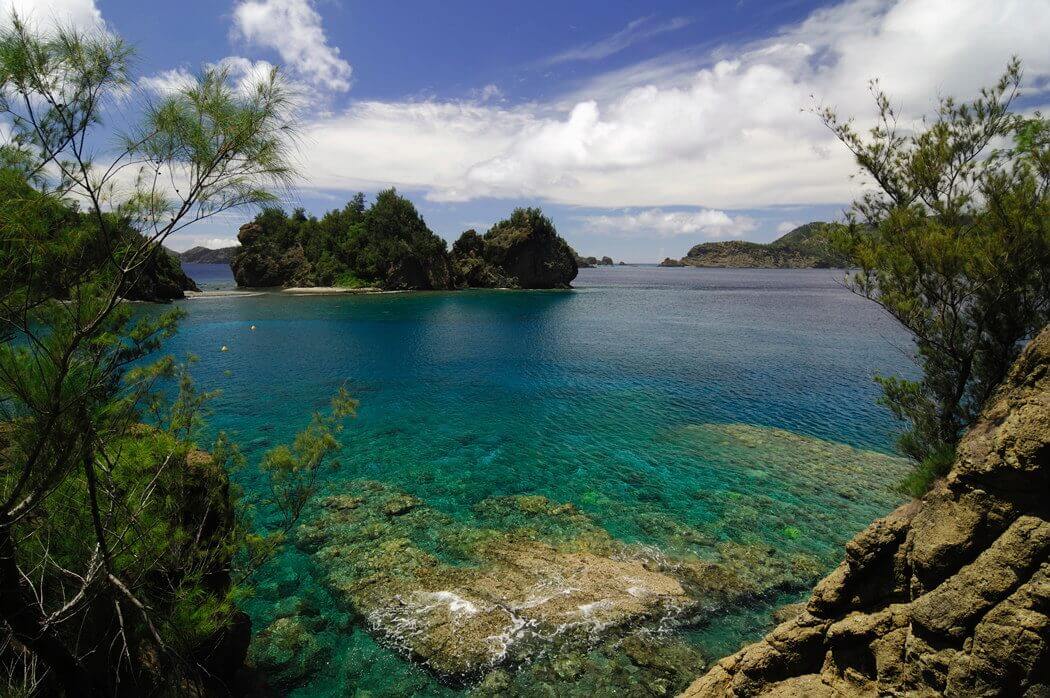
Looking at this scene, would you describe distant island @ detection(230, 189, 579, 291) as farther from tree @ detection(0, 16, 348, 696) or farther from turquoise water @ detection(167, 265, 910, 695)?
tree @ detection(0, 16, 348, 696)

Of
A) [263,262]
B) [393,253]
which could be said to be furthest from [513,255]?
[263,262]

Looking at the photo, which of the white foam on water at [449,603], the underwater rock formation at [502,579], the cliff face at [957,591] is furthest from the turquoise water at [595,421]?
the cliff face at [957,591]

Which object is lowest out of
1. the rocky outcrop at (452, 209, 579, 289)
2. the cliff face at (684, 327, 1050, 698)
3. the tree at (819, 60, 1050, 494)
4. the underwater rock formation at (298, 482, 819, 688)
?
the underwater rock formation at (298, 482, 819, 688)

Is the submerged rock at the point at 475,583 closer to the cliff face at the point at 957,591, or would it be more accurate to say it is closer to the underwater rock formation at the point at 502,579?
the underwater rock formation at the point at 502,579

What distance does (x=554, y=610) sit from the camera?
13.1 meters

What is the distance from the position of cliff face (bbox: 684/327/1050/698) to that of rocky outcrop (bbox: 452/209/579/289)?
→ 379 feet

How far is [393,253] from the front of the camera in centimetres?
11006

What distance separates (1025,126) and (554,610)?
15807mm

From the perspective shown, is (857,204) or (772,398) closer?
(857,204)

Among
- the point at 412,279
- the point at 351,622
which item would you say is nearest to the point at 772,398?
the point at 351,622

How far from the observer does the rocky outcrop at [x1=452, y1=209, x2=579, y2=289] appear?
120 metres

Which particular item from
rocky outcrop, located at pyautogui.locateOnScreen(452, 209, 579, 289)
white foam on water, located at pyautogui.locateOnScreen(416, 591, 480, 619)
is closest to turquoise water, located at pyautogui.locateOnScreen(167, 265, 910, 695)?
white foam on water, located at pyautogui.locateOnScreen(416, 591, 480, 619)

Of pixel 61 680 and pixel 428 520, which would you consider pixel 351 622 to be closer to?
pixel 428 520

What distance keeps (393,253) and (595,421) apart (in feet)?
304
